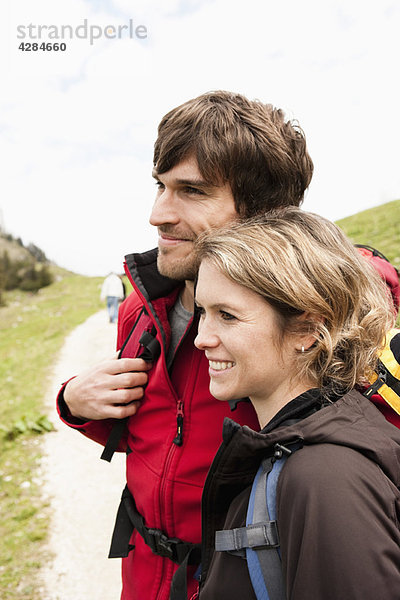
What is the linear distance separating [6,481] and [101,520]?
6.18ft

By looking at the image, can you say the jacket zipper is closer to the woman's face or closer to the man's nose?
the woman's face

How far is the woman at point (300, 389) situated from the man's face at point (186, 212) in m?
0.16

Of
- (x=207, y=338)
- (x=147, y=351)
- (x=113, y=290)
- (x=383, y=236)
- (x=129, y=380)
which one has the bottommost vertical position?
(x=113, y=290)

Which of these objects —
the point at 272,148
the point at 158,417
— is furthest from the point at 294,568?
the point at 272,148

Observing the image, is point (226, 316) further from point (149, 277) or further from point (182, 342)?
point (149, 277)

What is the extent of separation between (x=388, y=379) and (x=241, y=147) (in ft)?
4.00

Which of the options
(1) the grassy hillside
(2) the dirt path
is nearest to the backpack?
(2) the dirt path

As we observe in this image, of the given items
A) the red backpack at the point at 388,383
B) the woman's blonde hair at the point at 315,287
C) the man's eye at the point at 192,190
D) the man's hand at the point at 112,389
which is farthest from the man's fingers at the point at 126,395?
the red backpack at the point at 388,383

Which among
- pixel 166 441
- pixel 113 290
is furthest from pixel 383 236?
pixel 166 441

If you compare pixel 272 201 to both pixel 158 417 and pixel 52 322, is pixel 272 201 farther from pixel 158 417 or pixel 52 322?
pixel 52 322

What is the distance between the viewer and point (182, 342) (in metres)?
2.44

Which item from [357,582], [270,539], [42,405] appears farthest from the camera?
[42,405]

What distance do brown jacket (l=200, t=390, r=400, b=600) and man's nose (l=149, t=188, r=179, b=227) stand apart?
1.06 metres

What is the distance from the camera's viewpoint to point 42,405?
1049 centimetres
